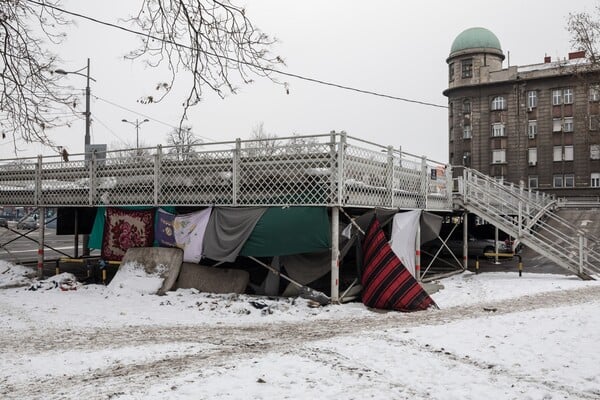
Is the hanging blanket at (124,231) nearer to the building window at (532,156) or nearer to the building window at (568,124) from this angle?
the building window at (532,156)

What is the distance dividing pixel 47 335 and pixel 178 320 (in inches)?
101

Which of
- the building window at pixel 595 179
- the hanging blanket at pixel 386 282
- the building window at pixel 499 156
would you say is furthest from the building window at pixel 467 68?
the hanging blanket at pixel 386 282

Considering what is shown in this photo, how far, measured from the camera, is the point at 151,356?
25.3ft

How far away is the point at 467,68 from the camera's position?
58.6 meters

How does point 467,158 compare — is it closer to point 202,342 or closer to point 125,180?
point 125,180

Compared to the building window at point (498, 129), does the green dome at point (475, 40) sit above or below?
above

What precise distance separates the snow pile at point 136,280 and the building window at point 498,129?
49.6 meters

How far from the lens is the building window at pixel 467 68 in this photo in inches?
2292

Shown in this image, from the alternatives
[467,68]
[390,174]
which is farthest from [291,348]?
[467,68]

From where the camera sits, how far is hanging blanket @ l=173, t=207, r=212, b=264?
46.0ft

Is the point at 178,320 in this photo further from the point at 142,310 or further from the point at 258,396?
the point at 258,396

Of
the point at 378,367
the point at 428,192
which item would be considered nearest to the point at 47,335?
the point at 378,367

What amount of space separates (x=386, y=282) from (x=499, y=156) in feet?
158

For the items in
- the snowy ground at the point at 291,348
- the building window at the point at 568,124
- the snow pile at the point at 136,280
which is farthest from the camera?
the building window at the point at 568,124
